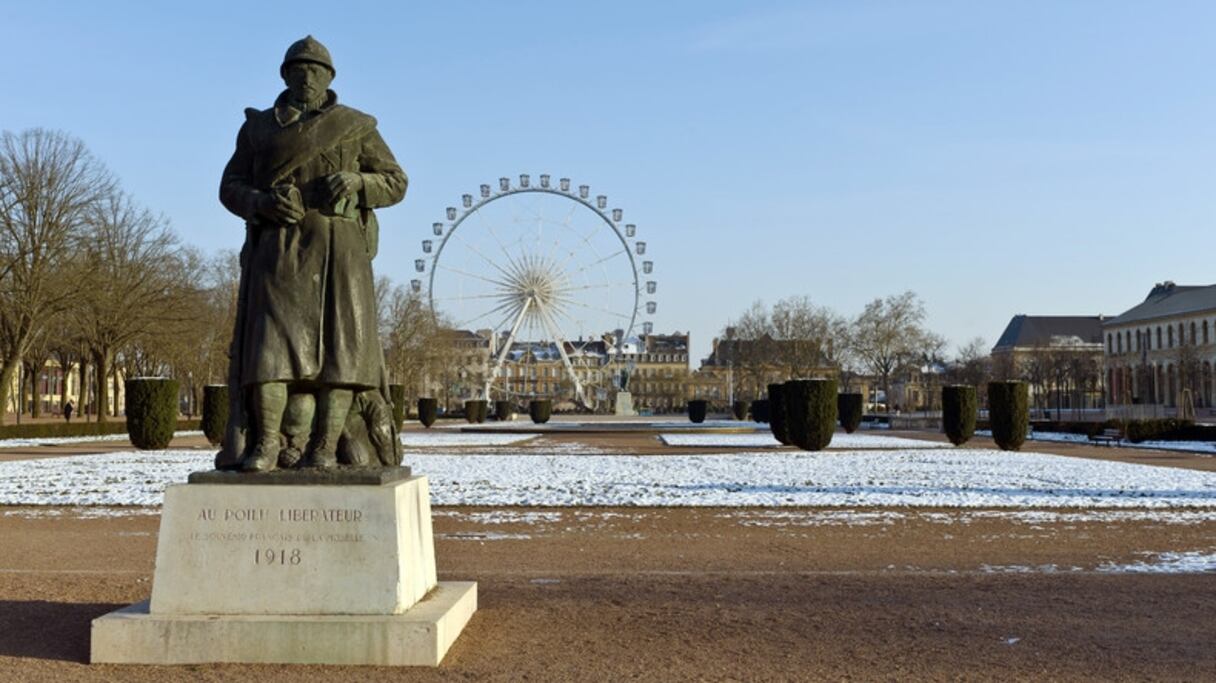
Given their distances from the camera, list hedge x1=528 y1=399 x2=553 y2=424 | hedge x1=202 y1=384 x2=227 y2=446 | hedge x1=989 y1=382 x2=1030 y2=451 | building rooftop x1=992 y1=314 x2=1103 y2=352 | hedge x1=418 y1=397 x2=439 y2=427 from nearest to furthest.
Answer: hedge x1=202 y1=384 x2=227 y2=446 < hedge x1=989 y1=382 x2=1030 y2=451 < hedge x1=418 y1=397 x2=439 y2=427 < hedge x1=528 y1=399 x2=553 y2=424 < building rooftop x1=992 y1=314 x2=1103 y2=352

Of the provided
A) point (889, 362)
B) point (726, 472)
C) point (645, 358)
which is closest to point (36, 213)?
point (726, 472)

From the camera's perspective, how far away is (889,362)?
7812 cm

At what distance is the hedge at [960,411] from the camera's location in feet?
102

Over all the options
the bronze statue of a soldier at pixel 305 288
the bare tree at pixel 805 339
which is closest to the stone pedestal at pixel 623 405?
the bare tree at pixel 805 339

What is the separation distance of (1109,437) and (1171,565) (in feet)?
103

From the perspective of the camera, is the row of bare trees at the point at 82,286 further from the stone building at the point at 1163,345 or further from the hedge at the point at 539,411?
the stone building at the point at 1163,345

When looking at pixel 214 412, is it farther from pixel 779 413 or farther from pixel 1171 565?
pixel 1171 565

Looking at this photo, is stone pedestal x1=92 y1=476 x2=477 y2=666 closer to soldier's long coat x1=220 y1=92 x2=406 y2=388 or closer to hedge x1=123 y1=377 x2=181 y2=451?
Answer: soldier's long coat x1=220 y1=92 x2=406 y2=388

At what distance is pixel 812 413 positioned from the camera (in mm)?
28188

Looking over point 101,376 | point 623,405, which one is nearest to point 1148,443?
point 101,376

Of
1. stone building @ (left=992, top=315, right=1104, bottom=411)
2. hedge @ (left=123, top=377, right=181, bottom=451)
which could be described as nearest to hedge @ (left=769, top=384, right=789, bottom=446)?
hedge @ (left=123, top=377, right=181, bottom=451)

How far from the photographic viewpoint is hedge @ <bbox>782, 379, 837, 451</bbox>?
92.5ft

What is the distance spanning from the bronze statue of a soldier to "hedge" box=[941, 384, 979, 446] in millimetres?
26955

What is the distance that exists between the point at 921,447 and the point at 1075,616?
25.4 metres
